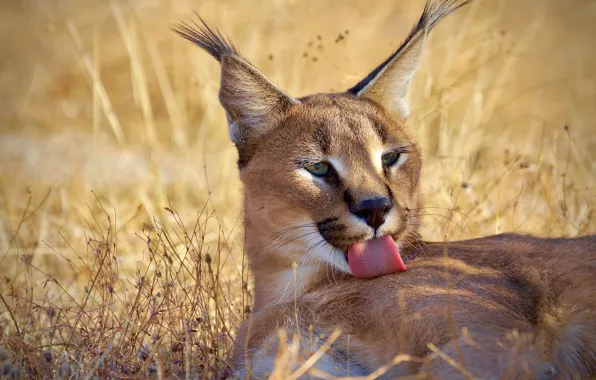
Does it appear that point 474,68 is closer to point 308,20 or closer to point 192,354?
point 192,354

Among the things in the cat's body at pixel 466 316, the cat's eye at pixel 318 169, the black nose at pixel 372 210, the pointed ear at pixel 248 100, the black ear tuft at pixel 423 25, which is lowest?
the cat's body at pixel 466 316

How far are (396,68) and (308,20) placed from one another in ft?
27.8

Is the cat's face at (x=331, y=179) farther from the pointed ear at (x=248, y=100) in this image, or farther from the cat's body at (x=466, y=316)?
the cat's body at (x=466, y=316)

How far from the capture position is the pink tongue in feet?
11.7

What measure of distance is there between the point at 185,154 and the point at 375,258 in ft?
15.8

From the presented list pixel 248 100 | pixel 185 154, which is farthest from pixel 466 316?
pixel 185 154

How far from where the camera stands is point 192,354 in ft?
12.8

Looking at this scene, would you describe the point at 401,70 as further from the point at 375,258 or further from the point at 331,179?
the point at 375,258

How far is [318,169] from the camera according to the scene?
3.94 metres

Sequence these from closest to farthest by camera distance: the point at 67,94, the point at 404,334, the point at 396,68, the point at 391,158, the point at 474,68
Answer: the point at 404,334
the point at 391,158
the point at 396,68
the point at 474,68
the point at 67,94

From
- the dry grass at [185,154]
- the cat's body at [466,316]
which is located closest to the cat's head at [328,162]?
the cat's body at [466,316]

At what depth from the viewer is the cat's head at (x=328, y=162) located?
3680 mm

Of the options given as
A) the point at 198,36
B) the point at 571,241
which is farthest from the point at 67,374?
the point at 571,241

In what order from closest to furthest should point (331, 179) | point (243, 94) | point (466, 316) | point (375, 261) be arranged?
point (466, 316), point (375, 261), point (331, 179), point (243, 94)
